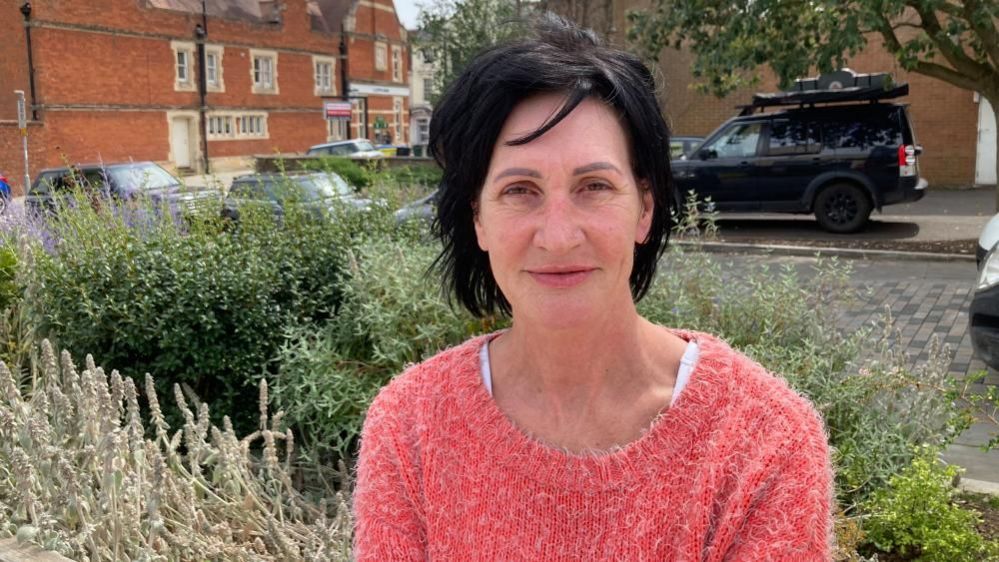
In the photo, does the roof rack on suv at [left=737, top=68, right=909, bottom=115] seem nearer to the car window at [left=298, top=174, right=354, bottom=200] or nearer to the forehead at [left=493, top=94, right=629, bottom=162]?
the car window at [left=298, top=174, right=354, bottom=200]

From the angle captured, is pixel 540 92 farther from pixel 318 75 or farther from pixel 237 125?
pixel 318 75

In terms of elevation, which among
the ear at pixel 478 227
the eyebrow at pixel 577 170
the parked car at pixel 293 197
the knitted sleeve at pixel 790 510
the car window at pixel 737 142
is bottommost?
the knitted sleeve at pixel 790 510

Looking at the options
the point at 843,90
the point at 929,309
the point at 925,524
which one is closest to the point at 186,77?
the point at 843,90

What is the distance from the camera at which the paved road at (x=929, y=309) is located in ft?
17.1

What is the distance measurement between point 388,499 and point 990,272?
597 centimetres

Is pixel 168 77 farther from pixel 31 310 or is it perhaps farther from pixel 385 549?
pixel 385 549

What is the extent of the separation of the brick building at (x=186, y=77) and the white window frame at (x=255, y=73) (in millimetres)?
48

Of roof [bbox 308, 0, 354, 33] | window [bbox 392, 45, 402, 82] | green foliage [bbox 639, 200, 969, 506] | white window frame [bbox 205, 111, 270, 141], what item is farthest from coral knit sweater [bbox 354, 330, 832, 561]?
window [bbox 392, 45, 402, 82]

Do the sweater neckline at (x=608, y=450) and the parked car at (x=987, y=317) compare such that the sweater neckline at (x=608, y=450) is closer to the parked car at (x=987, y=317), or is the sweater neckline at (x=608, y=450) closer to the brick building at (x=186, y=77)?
the parked car at (x=987, y=317)

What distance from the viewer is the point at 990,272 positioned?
644cm

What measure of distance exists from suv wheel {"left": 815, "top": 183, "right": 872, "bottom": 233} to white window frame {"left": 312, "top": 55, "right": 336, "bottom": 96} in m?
36.5

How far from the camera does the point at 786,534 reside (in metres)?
1.49

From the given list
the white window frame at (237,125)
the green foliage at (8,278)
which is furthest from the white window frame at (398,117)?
the green foliage at (8,278)

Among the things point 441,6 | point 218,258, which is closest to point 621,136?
point 218,258
